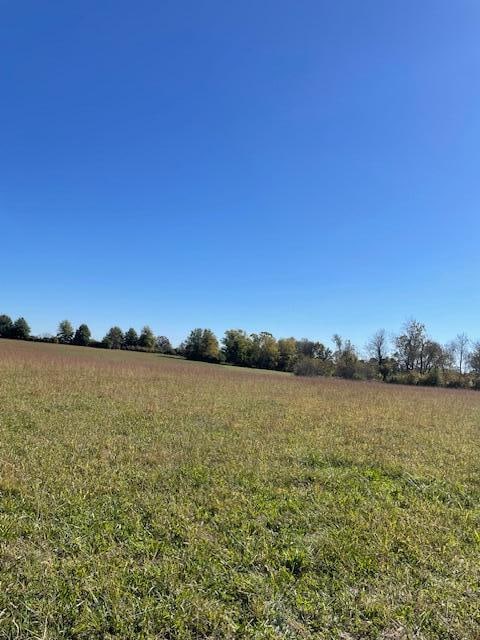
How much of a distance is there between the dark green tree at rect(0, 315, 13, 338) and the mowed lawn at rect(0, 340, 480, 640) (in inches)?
3225

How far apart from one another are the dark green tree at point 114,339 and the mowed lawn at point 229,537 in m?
77.8

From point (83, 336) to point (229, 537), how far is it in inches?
3361

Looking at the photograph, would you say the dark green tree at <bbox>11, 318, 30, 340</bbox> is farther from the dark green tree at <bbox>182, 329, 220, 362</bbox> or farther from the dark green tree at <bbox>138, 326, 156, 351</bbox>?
the dark green tree at <bbox>182, 329, 220, 362</bbox>

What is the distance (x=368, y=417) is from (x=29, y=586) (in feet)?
34.8

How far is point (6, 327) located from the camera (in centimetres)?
7800

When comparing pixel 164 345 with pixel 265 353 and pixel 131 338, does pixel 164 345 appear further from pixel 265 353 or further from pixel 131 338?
pixel 265 353

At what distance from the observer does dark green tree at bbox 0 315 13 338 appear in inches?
3061

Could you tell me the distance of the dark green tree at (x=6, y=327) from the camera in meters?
77.8

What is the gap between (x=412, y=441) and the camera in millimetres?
8492

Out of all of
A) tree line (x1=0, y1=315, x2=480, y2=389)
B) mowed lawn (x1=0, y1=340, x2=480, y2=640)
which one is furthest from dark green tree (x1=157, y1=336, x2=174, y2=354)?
mowed lawn (x1=0, y1=340, x2=480, y2=640)

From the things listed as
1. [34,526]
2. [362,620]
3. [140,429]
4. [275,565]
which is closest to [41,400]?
[140,429]

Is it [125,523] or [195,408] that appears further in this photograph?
[195,408]

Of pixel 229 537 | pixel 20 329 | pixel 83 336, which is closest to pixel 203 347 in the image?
pixel 83 336

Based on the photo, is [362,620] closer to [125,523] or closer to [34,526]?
[125,523]
